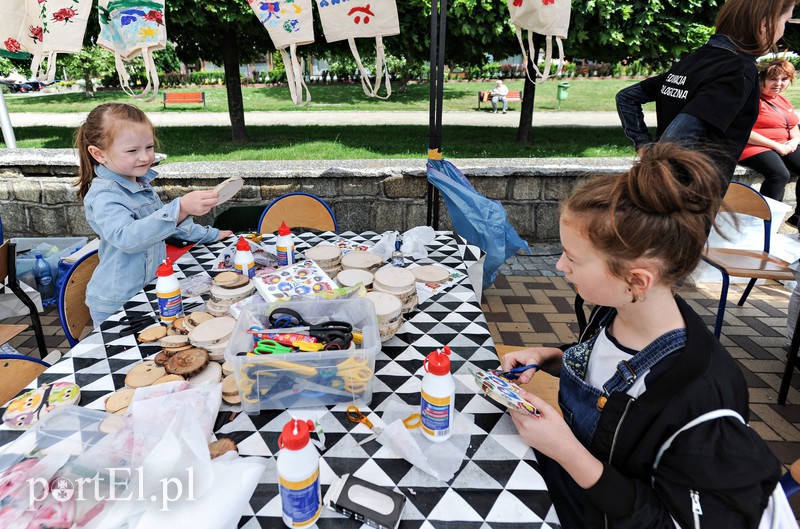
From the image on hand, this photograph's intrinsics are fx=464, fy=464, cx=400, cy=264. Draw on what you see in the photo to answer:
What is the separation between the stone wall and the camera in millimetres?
4352

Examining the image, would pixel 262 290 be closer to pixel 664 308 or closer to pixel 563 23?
pixel 664 308

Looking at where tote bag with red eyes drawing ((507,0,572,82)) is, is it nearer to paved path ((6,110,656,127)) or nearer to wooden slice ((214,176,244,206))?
wooden slice ((214,176,244,206))

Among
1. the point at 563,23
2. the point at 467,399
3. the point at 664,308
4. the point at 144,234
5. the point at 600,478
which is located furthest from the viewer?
the point at 563,23

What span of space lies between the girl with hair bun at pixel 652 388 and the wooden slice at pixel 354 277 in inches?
34.4

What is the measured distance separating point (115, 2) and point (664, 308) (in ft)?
9.23

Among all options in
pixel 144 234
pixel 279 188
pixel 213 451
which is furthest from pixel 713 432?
pixel 279 188

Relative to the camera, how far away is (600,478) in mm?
1039

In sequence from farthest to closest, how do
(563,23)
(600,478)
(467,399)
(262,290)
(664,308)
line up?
(563,23) < (262,290) < (467,399) < (664,308) < (600,478)

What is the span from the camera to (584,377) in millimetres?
1384

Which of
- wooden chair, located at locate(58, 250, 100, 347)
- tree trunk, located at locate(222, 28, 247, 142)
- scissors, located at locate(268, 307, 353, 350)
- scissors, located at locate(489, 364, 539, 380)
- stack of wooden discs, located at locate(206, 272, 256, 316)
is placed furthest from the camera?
tree trunk, located at locate(222, 28, 247, 142)

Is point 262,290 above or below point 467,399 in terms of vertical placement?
above

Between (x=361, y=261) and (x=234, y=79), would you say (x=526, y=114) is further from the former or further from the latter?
(x=361, y=261)

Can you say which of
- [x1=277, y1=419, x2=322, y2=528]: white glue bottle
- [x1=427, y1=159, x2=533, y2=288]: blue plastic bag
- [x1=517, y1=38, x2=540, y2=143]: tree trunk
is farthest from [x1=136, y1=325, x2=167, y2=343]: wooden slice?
[x1=517, y1=38, x2=540, y2=143]: tree trunk

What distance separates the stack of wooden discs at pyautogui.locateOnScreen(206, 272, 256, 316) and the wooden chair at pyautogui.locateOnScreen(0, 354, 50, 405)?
2.01 ft
